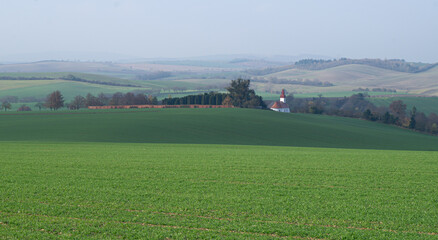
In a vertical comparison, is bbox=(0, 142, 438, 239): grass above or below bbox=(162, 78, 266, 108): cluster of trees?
below

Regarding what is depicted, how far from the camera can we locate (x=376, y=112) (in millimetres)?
88625

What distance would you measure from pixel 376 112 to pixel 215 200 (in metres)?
82.1

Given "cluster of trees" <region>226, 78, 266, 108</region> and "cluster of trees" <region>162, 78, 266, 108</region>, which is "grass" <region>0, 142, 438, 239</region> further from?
"cluster of trees" <region>226, 78, 266, 108</region>

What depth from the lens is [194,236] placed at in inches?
406

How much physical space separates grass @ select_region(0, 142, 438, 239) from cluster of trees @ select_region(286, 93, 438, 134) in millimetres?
63238

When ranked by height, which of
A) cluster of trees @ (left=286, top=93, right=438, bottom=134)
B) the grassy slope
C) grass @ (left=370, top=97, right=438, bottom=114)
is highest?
grass @ (left=370, top=97, right=438, bottom=114)

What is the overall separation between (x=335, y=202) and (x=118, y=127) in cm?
3948

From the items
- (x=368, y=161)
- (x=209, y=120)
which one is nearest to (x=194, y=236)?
A: (x=368, y=161)

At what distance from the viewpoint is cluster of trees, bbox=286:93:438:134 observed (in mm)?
→ 79875

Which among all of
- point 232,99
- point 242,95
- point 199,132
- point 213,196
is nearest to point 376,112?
point 242,95

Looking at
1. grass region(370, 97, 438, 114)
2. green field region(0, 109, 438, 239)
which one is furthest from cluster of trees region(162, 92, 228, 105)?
green field region(0, 109, 438, 239)

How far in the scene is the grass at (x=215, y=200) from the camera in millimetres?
10766

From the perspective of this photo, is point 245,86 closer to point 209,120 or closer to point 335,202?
point 209,120

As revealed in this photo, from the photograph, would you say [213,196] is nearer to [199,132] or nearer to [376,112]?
[199,132]
